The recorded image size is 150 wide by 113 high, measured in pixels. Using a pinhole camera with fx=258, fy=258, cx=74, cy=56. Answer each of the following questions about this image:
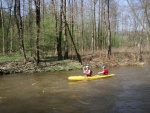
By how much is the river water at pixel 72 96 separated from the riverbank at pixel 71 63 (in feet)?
11.4

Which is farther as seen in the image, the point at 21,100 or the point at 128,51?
the point at 128,51

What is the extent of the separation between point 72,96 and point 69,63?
496 inches

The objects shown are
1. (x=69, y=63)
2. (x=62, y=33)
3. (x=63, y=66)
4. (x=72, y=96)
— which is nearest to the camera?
(x=72, y=96)

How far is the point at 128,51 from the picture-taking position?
33.3 m

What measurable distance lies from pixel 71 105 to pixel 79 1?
107 ft

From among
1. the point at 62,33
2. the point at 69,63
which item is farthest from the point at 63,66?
the point at 62,33

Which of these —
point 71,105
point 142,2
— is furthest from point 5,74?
point 142,2

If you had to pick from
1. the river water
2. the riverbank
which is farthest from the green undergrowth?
the river water

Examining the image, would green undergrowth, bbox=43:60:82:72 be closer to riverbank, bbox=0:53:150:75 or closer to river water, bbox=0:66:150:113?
riverbank, bbox=0:53:150:75

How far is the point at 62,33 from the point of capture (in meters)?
34.7

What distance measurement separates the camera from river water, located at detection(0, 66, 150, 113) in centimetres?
1066

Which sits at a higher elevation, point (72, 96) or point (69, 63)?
point (69, 63)

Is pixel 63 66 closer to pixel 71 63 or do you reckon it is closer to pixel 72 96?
pixel 71 63

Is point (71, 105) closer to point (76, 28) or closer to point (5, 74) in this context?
point (5, 74)
